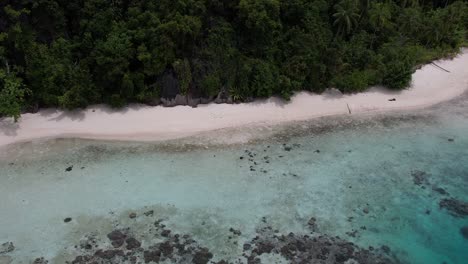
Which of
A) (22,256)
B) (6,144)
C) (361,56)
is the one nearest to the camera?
(22,256)

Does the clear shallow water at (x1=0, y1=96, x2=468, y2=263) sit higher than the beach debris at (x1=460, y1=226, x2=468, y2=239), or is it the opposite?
the clear shallow water at (x1=0, y1=96, x2=468, y2=263)

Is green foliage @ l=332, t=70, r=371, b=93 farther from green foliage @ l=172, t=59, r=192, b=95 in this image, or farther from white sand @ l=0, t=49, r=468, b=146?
green foliage @ l=172, t=59, r=192, b=95

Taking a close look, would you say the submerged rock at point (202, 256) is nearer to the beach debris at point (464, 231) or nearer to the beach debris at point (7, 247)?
the beach debris at point (7, 247)

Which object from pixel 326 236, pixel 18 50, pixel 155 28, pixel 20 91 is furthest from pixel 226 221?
pixel 18 50

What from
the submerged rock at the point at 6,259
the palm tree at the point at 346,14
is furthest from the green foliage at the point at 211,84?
the submerged rock at the point at 6,259

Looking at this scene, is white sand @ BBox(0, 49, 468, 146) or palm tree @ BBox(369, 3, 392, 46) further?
palm tree @ BBox(369, 3, 392, 46)

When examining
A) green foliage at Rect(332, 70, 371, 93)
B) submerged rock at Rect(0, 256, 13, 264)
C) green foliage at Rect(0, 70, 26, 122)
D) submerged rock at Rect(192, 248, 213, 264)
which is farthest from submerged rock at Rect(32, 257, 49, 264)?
green foliage at Rect(332, 70, 371, 93)

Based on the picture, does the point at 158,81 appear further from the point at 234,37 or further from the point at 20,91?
the point at 20,91
